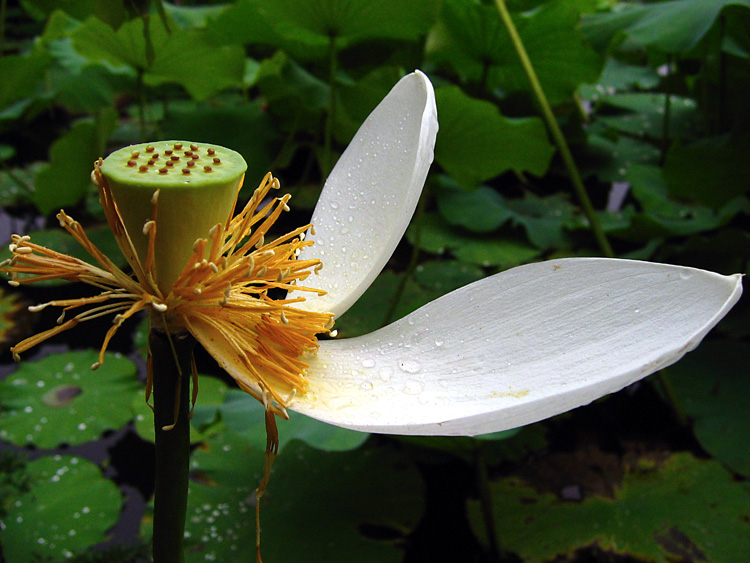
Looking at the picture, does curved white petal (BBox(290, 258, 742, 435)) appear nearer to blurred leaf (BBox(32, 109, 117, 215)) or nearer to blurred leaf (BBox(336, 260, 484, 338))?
blurred leaf (BBox(336, 260, 484, 338))

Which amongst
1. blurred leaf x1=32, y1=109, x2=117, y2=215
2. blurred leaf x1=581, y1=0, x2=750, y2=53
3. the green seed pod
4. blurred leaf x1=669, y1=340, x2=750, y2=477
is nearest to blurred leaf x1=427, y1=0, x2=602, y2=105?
blurred leaf x1=581, y1=0, x2=750, y2=53

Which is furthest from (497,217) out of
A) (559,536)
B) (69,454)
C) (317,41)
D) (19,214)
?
(19,214)

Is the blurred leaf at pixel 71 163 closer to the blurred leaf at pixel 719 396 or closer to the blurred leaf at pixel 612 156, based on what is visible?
the blurred leaf at pixel 612 156

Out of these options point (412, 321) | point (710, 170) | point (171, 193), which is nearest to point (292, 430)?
point (412, 321)

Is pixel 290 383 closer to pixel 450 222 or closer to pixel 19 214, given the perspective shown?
pixel 450 222

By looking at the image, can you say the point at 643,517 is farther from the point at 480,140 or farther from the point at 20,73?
the point at 20,73

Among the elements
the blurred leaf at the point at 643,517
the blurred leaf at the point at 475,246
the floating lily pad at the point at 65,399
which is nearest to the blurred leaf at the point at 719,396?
the blurred leaf at the point at 643,517

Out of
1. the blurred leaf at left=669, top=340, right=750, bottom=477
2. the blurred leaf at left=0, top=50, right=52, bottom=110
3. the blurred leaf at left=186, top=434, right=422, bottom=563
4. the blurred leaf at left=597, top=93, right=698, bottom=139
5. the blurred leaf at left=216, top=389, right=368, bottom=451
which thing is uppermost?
the blurred leaf at left=0, top=50, right=52, bottom=110
